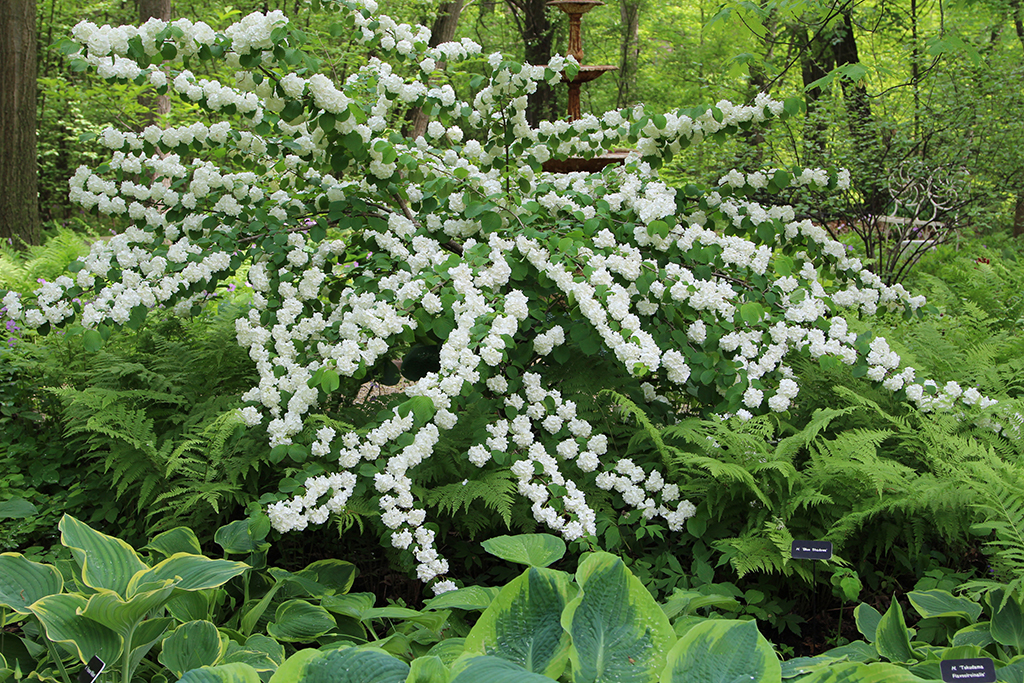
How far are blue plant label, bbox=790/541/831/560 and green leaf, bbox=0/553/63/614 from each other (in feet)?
6.68

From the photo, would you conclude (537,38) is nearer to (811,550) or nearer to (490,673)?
(811,550)

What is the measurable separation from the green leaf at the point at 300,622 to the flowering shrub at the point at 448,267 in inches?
10.3

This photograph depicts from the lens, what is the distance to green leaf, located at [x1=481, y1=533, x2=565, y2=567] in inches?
72.7

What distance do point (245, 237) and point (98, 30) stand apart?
34.9 inches

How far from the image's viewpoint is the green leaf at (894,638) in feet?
6.18

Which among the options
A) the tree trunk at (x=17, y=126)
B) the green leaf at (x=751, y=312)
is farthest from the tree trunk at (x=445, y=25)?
the green leaf at (x=751, y=312)

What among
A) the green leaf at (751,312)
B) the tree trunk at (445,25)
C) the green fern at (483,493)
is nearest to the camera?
the green fern at (483,493)

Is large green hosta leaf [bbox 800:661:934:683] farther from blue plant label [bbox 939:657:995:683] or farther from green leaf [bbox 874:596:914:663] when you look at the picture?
green leaf [bbox 874:596:914:663]

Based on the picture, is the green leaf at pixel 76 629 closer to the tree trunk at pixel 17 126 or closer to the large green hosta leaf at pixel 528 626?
the large green hosta leaf at pixel 528 626

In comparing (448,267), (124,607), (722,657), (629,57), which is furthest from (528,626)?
(629,57)

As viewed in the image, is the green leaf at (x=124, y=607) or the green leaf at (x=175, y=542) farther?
the green leaf at (x=175, y=542)

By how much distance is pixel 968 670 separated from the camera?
174cm

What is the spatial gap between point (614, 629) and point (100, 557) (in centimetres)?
128

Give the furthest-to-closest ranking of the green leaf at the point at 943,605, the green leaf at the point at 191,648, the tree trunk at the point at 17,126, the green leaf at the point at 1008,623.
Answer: the tree trunk at the point at 17,126, the green leaf at the point at 943,605, the green leaf at the point at 1008,623, the green leaf at the point at 191,648
